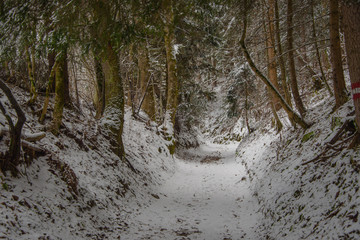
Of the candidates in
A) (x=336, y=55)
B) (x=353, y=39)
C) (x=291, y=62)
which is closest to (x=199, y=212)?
(x=353, y=39)

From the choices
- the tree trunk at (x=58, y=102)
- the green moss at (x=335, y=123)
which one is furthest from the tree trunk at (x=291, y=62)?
the tree trunk at (x=58, y=102)

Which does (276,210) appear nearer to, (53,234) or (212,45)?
(53,234)

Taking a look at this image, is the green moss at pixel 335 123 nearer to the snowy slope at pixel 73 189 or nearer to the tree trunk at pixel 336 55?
the tree trunk at pixel 336 55

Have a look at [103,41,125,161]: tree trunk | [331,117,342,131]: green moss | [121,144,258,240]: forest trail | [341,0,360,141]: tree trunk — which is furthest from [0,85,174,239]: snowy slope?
[331,117,342,131]: green moss

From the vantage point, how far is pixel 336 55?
572 centimetres

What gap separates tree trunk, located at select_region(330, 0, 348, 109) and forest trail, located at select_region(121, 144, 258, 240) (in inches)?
142

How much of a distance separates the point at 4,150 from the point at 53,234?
1658mm

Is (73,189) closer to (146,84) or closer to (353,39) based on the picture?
(353,39)

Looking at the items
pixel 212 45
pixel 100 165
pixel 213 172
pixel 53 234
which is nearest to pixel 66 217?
pixel 53 234

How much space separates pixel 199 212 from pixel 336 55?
534cm

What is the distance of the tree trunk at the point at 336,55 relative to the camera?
220 inches

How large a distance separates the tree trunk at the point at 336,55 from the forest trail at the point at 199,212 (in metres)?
3.61

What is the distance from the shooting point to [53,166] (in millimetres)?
4684

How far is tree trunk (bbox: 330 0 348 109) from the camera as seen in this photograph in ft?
18.4
